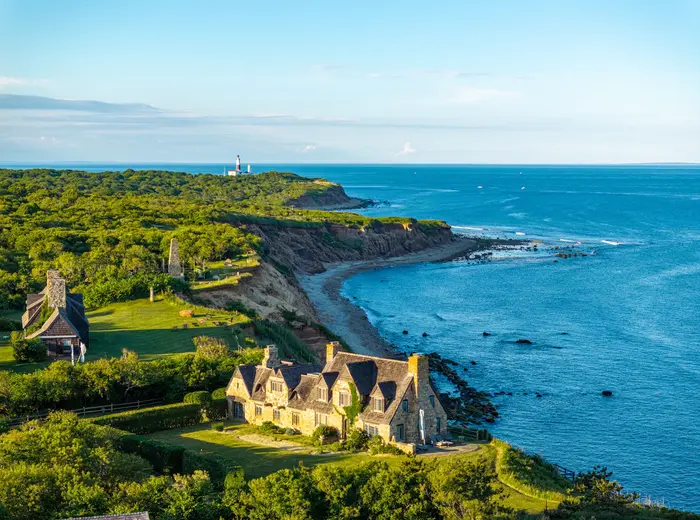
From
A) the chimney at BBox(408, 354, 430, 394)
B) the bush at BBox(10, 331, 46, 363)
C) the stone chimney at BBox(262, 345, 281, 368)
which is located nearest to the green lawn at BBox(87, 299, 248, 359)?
the bush at BBox(10, 331, 46, 363)

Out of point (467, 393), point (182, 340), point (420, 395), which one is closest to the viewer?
point (420, 395)

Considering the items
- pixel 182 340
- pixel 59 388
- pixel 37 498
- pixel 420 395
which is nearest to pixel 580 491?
pixel 420 395

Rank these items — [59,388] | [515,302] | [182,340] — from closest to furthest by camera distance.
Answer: [59,388]
[182,340]
[515,302]

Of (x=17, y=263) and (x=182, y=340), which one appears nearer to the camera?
(x=182, y=340)

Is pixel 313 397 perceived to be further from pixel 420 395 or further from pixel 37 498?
pixel 37 498

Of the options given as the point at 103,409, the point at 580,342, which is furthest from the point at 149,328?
the point at 580,342

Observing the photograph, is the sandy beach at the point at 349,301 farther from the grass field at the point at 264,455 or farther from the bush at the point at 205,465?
the bush at the point at 205,465

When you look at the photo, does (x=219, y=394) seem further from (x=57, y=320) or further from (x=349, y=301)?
(x=349, y=301)
